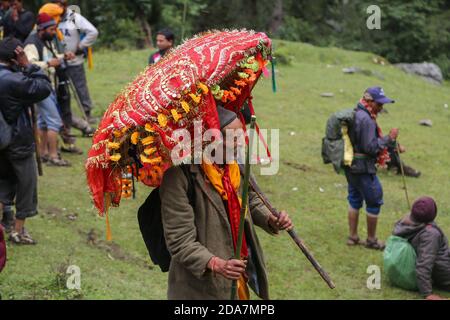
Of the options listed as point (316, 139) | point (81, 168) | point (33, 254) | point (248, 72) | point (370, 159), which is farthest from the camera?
point (316, 139)

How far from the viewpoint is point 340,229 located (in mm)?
9812

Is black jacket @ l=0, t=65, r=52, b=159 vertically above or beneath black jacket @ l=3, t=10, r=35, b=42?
beneath

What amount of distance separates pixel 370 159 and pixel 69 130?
492 cm

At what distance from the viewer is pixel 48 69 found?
1005cm

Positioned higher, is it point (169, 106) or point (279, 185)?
point (169, 106)

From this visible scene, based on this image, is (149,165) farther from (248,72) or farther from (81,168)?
(81,168)

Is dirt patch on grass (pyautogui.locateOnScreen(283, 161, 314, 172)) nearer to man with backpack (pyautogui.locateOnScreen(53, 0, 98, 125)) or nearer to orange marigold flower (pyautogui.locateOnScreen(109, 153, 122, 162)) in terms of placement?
man with backpack (pyautogui.locateOnScreen(53, 0, 98, 125))

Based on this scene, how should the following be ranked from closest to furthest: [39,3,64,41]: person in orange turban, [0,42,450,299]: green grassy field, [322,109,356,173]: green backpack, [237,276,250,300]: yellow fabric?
1. [237,276,250,300]: yellow fabric
2. [0,42,450,299]: green grassy field
3. [322,109,356,173]: green backpack
4. [39,3,64,41]: person in orange turban

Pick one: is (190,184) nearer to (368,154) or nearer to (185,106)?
(185,106)

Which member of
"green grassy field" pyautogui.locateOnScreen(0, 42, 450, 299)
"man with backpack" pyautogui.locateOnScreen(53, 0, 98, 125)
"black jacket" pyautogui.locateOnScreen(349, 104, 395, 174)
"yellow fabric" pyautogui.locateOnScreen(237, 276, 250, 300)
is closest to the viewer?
"yellow fabric" pyautogui.locateOnScreen(237, 276, 250, 300)

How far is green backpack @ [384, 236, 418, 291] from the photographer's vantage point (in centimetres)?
807

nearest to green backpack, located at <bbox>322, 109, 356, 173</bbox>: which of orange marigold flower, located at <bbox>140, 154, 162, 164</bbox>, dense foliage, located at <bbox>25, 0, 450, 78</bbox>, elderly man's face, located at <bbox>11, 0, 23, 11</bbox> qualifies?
orange marigold flower, located at <bbox>140, 154, 162, 164</bbox>

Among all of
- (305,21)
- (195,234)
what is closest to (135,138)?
(195,234)

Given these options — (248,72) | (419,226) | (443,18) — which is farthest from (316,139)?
(443,18)
